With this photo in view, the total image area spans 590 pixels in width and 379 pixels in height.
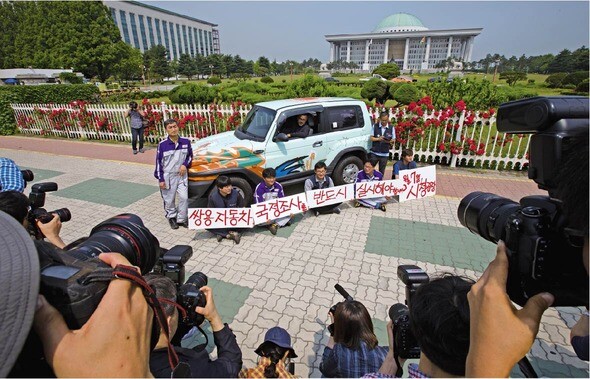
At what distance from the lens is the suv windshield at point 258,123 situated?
5.88m

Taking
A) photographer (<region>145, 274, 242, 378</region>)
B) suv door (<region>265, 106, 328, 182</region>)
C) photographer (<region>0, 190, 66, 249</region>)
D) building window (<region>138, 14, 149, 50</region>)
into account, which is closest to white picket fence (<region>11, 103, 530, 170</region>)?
suv door (<region>265, 106, 328, 182</region>)

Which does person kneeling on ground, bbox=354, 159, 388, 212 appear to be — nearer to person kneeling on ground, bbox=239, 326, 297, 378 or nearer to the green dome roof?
person kneeling on ground, bbox=239, 326, 297, 378

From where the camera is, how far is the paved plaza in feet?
10.2

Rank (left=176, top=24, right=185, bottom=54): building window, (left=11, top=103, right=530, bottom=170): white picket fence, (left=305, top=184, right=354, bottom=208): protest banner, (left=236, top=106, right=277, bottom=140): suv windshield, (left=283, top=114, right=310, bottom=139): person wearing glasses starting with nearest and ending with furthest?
(left=305, top=184, right=354, bottom=208): protest banner, (left=236, top=106, right=277, bottom=140): suv windshield, (left=283, top=114, right=310, bottom=139): person wearing glasses, (left=11, top=103, right=530, bottom=170): white picket fence, (left=176, top=24, right=185, bottom=54): building window

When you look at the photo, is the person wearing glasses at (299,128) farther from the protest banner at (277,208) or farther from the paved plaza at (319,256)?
the paved plaza at (319,256)

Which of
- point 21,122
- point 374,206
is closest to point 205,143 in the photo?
point 374,206

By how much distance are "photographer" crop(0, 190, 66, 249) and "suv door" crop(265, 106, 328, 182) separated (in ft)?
11.6

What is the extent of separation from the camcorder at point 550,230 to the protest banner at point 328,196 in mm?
4247

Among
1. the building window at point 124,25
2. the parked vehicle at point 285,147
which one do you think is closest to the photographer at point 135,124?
the parked vehicle at point 285,147

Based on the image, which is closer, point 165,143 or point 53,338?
point 53,338

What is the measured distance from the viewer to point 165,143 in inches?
192

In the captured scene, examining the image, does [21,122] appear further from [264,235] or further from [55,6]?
[55,6]

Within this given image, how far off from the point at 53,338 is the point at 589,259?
1.48 meters

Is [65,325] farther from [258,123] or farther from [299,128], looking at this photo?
[299,128]
